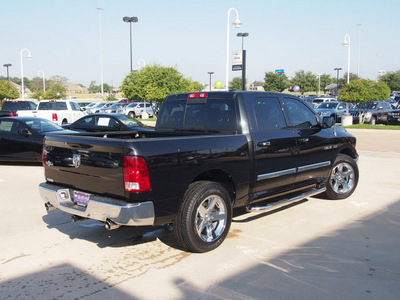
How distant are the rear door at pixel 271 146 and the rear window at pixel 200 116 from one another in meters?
0.29

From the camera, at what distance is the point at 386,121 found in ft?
83.9

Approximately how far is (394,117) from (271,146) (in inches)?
897

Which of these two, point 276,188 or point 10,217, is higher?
point 276,188

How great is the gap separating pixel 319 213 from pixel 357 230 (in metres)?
0.91

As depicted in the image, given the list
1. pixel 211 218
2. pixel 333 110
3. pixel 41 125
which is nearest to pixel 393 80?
pixel 333 110

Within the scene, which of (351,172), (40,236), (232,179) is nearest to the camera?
(232,179)

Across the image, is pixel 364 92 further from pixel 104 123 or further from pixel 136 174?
pixel 136 174

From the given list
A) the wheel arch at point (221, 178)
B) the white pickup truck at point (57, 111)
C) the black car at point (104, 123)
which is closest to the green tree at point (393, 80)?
the white pickup truck at point (57, 111)

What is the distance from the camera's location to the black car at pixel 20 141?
11.1 metres

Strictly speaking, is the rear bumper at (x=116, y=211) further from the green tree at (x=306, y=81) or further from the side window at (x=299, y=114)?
the green tree at (x=306, y=81)

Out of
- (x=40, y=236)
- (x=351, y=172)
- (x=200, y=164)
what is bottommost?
(x=40, y=236)

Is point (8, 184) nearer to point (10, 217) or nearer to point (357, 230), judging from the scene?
point (10, 217)

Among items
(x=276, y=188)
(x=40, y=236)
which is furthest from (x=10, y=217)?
(x=276, y=188)

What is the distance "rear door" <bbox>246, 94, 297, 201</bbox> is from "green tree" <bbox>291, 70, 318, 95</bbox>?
69806 millimetres
